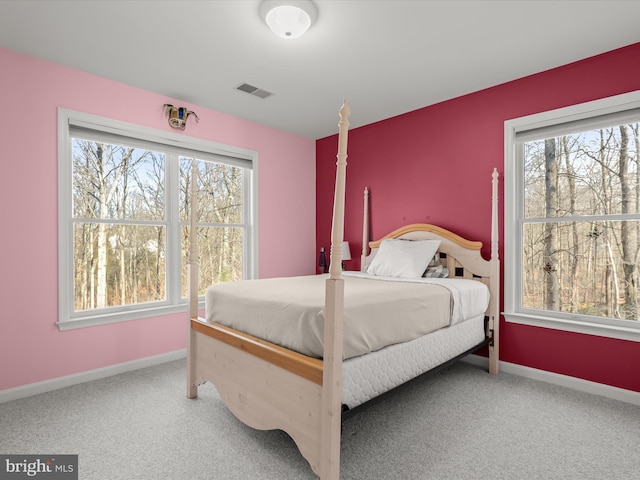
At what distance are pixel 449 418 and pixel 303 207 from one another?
3.09 m

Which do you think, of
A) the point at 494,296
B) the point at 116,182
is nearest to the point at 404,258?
the point at 494,296

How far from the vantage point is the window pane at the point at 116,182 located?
3.04 meters

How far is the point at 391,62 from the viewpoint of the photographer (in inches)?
108

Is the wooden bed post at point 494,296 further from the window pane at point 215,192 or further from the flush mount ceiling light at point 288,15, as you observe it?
the window pane at point 215,192

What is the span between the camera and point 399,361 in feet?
6.64

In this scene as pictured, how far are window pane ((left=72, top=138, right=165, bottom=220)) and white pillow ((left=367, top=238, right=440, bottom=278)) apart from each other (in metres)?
2.20

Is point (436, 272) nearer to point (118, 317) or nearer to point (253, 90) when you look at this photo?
point (253, 90)

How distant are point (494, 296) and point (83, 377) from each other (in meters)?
3.44

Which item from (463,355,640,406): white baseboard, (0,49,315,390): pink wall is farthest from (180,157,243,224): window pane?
(463,355,640,406): white baseboard

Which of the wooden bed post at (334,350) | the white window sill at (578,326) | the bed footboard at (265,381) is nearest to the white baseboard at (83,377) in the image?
the bed footboard at (265,381)

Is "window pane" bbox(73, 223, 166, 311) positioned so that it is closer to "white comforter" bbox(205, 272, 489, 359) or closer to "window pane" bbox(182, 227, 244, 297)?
"window pane" bbox(182, 227, 244, 297)

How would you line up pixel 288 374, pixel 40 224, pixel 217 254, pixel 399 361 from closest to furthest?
1. pixel 288 374
2. pixel 399 361
3. pixel 40 224
4. pixel 217 254

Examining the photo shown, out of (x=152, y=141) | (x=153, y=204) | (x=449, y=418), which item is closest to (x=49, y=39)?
(x=152, y=141)

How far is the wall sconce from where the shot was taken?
3.38 metres
